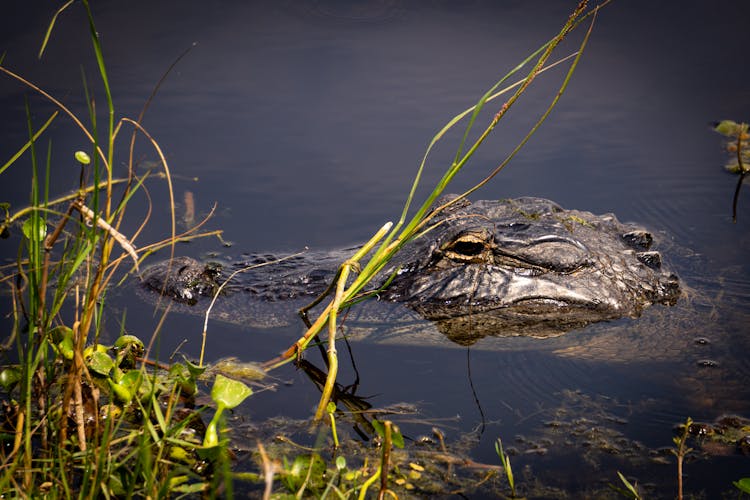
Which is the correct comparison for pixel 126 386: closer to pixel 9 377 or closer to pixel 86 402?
pixel 86 402

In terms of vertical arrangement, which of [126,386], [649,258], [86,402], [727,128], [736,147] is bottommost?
[86,402]

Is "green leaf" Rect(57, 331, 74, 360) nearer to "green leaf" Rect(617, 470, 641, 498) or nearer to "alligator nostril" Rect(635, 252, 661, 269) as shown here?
"green leaf" Rect(617, 470, 641, 498)

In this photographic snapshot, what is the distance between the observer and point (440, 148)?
19.3ft

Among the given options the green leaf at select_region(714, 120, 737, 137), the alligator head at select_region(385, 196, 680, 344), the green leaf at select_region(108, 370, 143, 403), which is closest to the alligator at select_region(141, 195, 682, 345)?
the alligator head at select_region(385, 196, 680, 344)

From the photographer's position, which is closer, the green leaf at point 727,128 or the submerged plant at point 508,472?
the submerged plant at point 508,472

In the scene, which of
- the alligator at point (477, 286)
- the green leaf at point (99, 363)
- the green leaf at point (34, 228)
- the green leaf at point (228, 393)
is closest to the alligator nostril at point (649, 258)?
the alligator at point (477, 286)

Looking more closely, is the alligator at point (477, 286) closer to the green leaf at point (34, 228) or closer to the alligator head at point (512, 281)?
the alligator head at point (512, 281)

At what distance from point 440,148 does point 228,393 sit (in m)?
3.81

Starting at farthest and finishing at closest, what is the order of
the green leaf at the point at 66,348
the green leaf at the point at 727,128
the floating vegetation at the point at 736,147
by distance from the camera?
the green leaf at the point at 727,128, the floating vegetation at the point at 736,147, the green leaf at the point at 66,348

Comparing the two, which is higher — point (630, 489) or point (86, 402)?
point (630, 489)

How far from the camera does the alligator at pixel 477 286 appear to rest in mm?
3766

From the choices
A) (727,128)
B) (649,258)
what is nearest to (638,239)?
(649,258)

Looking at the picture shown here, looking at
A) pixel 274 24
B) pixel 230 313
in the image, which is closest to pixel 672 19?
pixel 274 24

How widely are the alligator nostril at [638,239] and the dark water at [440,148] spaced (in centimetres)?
44
